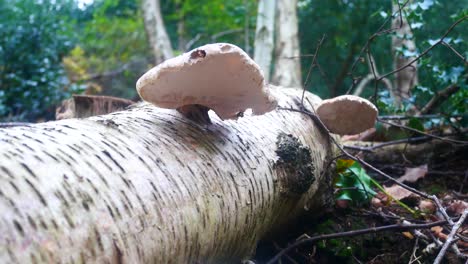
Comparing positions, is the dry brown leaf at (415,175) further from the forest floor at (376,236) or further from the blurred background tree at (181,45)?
the blurred background tree at (181,45)

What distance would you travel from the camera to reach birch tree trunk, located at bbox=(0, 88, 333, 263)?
0.77m

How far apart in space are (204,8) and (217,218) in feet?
27.1

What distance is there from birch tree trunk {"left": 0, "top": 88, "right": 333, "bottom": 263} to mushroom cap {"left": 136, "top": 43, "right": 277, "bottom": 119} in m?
0.09

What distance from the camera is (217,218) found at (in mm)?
1146

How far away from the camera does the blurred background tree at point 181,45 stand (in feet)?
9.81

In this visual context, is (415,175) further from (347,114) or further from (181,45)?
(181,45)

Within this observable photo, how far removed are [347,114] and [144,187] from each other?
1.11 meters

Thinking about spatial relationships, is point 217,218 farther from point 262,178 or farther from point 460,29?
point 460,29

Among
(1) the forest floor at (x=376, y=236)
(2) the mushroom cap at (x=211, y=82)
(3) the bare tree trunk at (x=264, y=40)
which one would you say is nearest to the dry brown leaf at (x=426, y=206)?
(1) the forest floor at (x=376, y=236)

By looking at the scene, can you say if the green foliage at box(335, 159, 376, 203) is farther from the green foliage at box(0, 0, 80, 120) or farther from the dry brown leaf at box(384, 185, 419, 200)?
the green foliage at box(0, 0, 80, 120)

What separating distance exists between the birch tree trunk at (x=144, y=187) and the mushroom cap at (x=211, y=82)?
0.09 meters

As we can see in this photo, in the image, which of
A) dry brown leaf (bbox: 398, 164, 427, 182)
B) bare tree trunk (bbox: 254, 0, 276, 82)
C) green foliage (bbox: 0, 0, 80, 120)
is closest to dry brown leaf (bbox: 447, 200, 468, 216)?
dry brown leaf (bbox: 398, 164, 427, 182)

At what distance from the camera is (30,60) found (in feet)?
18.6

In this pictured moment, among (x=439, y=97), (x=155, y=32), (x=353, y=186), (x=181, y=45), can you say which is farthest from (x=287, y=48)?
(x=181, y=45)
